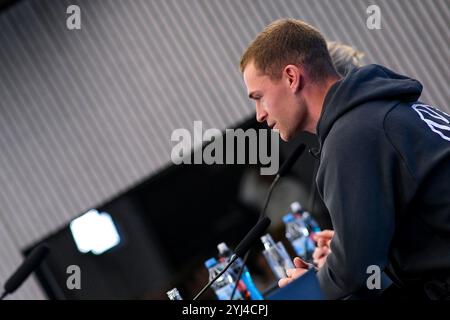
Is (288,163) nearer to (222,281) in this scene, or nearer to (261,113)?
(261,113)

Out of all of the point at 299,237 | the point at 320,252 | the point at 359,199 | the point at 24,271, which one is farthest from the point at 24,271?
the point at 299,237

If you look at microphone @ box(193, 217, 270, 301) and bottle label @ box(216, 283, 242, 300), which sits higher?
microphone @ box(193, 217, 270, 301)

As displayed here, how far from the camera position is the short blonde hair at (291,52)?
88.3 inches

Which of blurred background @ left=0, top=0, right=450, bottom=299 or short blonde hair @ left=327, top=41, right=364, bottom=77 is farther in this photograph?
blurred background @ left=0, top=0, right=450, bottom=299

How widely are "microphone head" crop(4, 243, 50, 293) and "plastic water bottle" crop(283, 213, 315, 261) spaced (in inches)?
48.4

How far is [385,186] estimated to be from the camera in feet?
→ 6.11

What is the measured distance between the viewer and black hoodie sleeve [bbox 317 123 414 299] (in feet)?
5.99

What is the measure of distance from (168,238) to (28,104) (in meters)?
1.30

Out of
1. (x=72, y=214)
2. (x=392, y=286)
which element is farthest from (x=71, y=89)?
(x=392, y=286)

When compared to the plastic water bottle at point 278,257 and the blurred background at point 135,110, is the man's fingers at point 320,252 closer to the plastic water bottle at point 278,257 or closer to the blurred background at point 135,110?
the plastic water bottle at point 278,257

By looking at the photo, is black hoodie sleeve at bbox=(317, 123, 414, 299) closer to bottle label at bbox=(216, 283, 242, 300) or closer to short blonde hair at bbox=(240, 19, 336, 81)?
short blonde hair at bbox=(240, 19, 336, 81)

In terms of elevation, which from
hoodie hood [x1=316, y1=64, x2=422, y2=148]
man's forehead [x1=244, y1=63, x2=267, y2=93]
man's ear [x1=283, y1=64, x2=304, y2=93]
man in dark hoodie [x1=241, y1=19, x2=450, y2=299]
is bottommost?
man in dark hoodie [x1=241, y1=19, x2=450, y2=299]

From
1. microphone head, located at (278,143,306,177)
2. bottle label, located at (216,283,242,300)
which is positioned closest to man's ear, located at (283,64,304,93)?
microphone head, located at (278,143,306,177)
